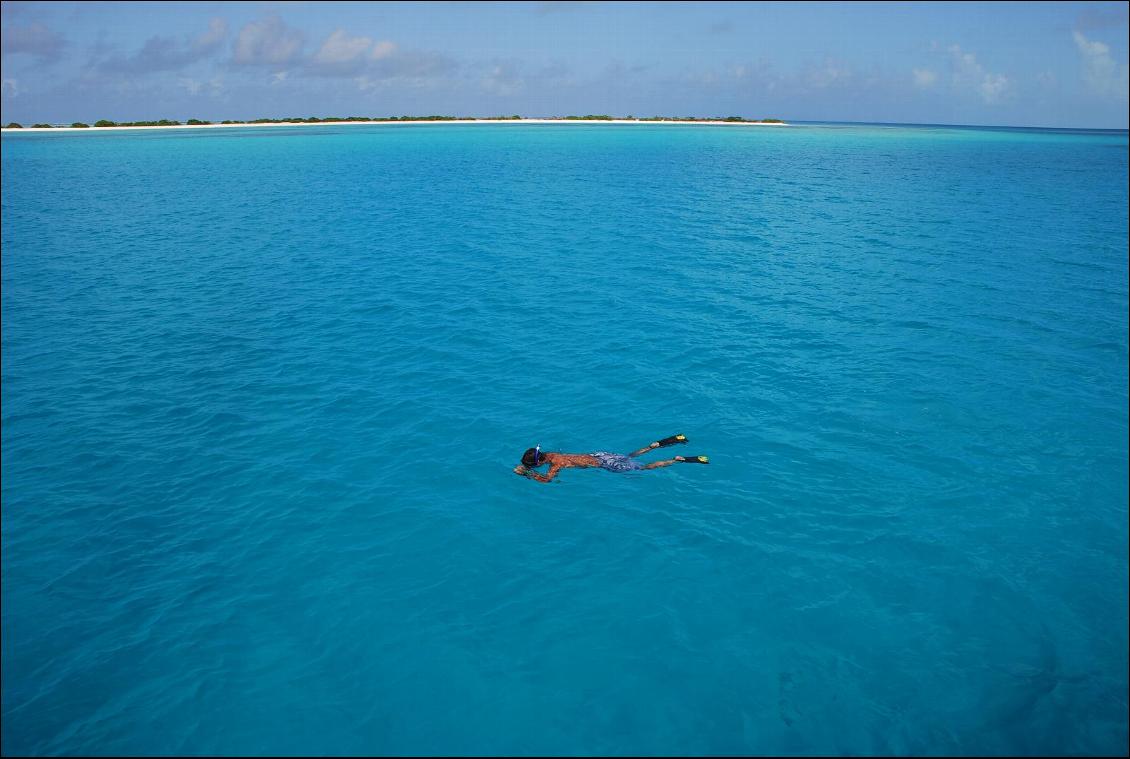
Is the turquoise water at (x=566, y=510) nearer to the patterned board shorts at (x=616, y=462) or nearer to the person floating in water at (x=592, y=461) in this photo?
the person floating in water at (x=592, y=461)

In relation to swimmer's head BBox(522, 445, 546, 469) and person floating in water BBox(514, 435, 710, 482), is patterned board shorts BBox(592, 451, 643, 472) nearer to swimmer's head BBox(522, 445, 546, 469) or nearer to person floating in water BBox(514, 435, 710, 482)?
person floating in water BBox(514, 435, 710, 482)

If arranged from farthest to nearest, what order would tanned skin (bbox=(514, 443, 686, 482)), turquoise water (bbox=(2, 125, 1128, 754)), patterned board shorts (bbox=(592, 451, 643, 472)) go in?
patterned board shorts (bbox=(592, 451, 643, 472)) < tanned skin (bbox=(514, 443, 686, 482)) < turquoise water (bbox=(2, 125, 1128, 754))

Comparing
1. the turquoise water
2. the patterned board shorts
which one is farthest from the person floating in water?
the turquoise water

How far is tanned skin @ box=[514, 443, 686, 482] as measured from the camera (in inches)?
744

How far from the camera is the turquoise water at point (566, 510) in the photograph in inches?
475

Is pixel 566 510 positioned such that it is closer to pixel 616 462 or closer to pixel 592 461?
pixel 592 461

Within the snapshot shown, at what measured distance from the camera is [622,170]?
4031 inches

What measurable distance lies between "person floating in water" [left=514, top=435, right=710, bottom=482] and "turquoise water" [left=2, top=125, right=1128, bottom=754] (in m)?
0.53

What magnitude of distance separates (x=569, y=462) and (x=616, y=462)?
158 cm

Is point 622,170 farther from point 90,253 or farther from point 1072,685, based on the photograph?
point 1072,685

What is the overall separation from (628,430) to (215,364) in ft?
64.1

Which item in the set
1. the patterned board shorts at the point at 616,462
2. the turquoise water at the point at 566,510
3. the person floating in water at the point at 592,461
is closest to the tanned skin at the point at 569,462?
the person floating in water at the point at 592,461

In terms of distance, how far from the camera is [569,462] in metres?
19.4

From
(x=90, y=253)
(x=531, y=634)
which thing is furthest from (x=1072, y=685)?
(x=90, y=253)
